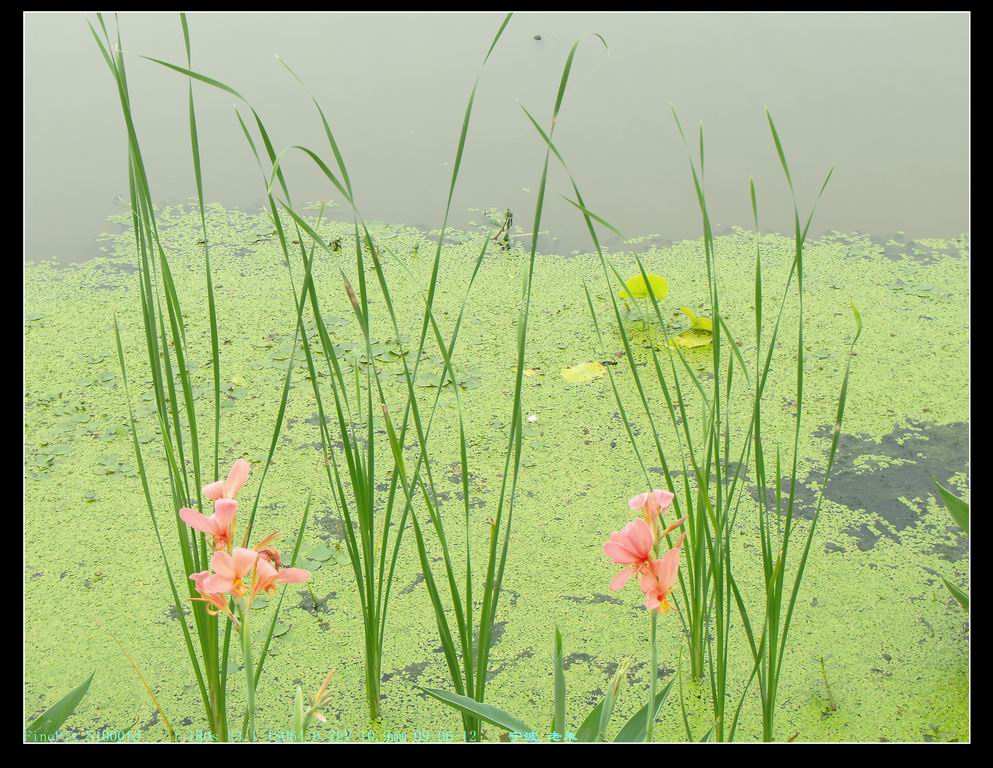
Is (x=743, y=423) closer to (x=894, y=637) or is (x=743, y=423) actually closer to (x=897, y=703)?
(x=894, y=637)

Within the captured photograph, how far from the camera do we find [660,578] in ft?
2.36

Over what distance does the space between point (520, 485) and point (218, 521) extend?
1045mm

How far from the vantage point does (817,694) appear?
4.31 ft

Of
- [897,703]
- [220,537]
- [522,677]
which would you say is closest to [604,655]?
[522,677]

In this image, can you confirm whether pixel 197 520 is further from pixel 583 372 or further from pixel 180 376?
pixel 583 372

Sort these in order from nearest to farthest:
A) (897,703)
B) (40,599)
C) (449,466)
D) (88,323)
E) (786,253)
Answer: (897,703) → (40,599) → (449,466) → (88,323) → (786,253)

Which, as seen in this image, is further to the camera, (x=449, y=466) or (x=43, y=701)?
(x=449, y=466)

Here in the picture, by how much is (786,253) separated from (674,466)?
100cm

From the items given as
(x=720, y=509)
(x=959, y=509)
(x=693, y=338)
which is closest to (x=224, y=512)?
(x=720, y=509)

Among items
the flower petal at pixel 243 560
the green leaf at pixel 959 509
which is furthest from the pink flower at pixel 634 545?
the green leaf at pixel 959 509

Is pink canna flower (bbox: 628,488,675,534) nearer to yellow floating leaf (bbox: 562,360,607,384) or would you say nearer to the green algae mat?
the green algae mat

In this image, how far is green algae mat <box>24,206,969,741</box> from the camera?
1.34 m

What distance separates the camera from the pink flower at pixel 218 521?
72cm

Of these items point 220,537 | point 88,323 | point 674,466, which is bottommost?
point 674,466
